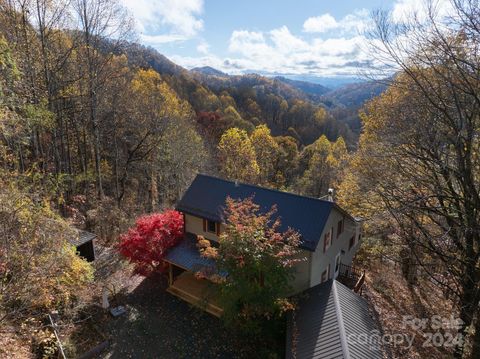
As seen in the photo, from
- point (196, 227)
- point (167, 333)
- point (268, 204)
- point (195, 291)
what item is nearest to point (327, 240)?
point (268, 204)

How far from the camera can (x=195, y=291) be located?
17281 mm

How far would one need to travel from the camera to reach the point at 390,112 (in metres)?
15.3

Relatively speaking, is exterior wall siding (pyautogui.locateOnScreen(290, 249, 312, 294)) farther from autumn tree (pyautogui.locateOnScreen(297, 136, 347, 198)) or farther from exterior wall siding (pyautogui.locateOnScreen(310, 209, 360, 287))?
autumn tree (pyautogui.locateOnScreen(297, 136, 347, 198))

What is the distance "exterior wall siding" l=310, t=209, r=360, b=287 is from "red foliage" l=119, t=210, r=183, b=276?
330 inches

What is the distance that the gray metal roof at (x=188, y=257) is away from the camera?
53.4 feet

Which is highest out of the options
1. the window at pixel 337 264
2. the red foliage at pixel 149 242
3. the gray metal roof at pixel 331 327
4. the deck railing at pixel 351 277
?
the red foliage at pixel 149 242

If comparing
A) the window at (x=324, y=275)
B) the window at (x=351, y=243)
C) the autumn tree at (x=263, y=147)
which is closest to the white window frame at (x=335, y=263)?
the window at (x=324, y=275)

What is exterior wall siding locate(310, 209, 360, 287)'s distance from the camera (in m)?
15.4

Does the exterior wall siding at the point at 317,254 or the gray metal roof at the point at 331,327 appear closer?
the gray metal roof at the point at 331,327

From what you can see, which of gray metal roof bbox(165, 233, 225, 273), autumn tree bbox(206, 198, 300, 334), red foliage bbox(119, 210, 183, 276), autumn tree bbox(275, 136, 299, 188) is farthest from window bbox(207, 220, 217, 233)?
autumn tree bbox(275, 136, 299, 188)

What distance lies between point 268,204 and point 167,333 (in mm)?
8327

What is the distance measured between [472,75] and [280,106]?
100 m

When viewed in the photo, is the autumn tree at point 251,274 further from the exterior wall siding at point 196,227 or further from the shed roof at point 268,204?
the exterior wall siding at point 196,227

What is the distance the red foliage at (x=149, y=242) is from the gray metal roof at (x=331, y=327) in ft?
26.7
